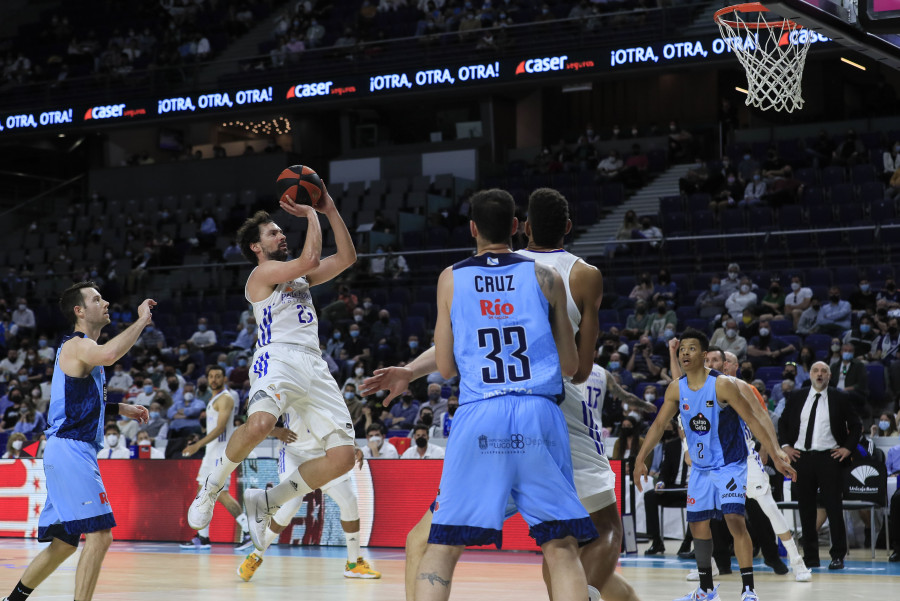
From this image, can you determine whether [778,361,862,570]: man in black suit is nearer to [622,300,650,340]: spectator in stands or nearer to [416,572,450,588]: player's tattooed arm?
[622,300,650,340]: spectator in stands

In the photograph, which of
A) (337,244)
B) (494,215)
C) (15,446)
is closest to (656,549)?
(337,244)

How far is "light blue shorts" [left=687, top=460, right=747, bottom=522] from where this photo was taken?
8227 millimetres

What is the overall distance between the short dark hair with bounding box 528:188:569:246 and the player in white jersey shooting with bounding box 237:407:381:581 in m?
3.55

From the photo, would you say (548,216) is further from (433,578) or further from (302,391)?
(302,391)

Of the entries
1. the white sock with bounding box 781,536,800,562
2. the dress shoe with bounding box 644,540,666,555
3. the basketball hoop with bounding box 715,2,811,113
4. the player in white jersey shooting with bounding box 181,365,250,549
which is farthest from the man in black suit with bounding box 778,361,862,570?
the player in white jersey shooting with bounding box 181,365,250,549

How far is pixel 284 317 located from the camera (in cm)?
832

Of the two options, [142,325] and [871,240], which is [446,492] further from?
[871,240]

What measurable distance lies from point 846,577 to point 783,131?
56.2ft

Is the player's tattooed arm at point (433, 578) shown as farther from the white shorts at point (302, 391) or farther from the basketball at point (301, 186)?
the white shorts at point (302, 391)

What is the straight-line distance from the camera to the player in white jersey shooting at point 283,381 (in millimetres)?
8086

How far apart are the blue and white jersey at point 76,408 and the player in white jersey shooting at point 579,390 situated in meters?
2.08

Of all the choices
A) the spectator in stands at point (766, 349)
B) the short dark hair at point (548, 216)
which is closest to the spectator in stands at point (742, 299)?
the spectator in stands at point (766, 349)

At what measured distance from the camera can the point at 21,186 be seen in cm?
3341

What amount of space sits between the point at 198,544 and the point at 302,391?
229 inches
